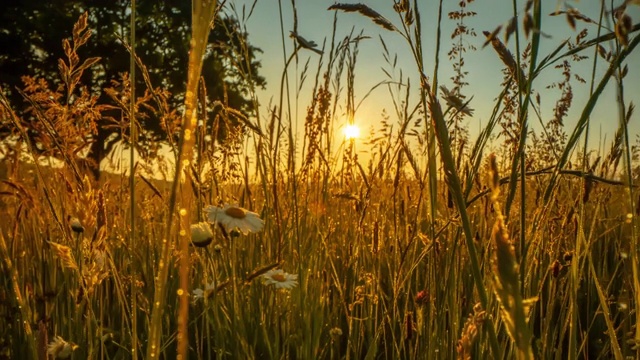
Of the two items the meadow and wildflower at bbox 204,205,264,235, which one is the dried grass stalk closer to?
the meadow

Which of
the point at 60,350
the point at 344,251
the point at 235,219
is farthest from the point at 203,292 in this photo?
the point at 344,251

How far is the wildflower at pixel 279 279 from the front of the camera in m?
1.55

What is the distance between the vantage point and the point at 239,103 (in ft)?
69.7

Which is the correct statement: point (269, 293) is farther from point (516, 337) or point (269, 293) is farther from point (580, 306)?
point (516, 337)

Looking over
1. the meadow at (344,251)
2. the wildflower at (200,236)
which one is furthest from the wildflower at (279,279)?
the wildflower at (200,236)

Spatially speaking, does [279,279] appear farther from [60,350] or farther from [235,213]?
[60,350]

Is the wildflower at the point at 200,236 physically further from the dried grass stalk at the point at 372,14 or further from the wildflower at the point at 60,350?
the dried grass stalk at the point at 372,14

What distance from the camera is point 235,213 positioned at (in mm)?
1455

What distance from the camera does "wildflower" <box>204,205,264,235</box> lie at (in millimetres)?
1293

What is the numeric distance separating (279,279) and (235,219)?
29cm

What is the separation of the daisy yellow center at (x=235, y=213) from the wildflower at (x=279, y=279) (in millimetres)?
207

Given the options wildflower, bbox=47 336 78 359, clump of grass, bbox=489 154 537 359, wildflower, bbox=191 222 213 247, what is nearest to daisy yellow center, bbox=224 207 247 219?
wildflower, bbox=191 222 213 247

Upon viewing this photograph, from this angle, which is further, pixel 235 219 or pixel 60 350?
pixel 235 219

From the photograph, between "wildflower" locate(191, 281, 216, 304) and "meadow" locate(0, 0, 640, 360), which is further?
"wildflower" locate(191, 281, 216, 304)
